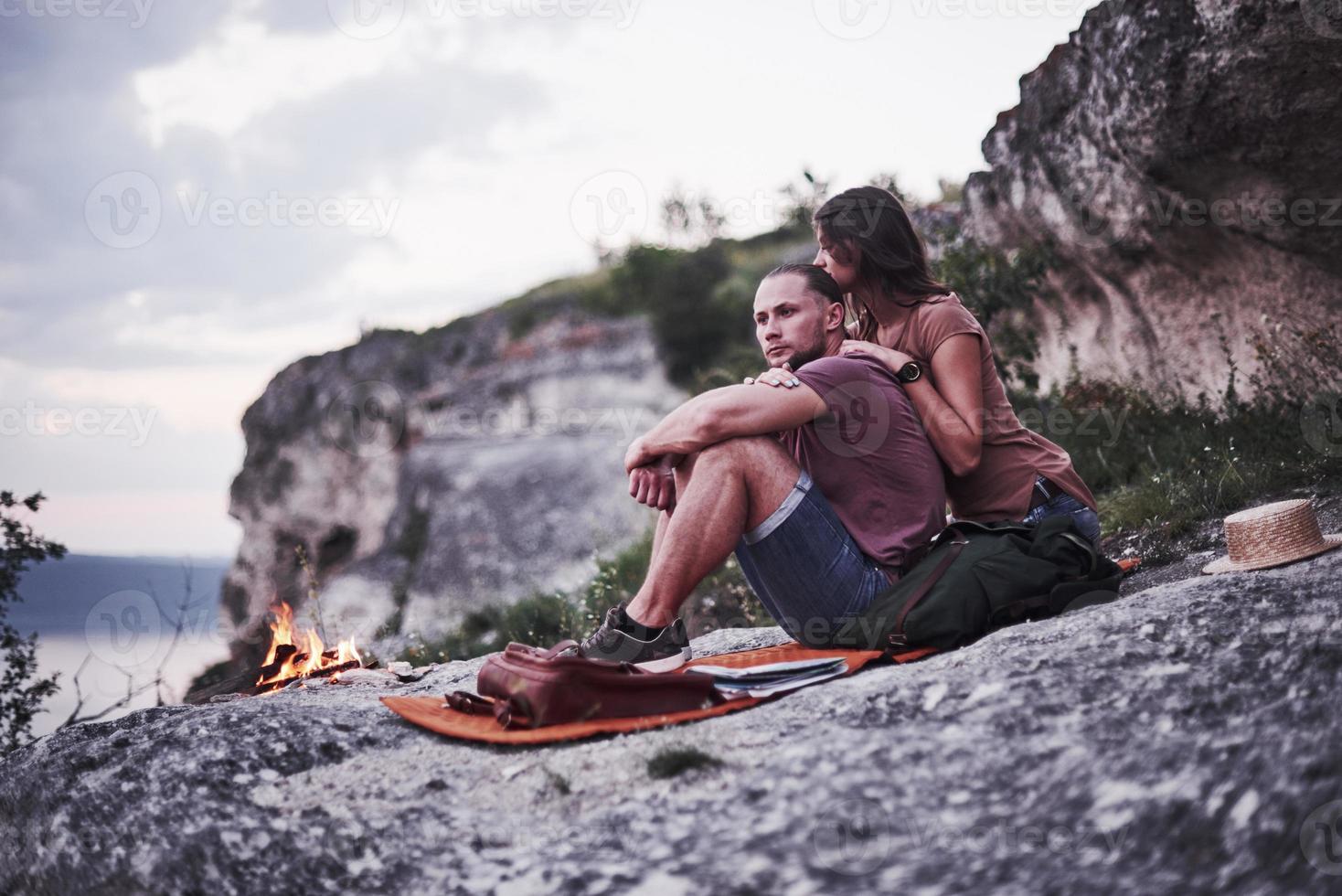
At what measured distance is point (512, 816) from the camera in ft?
8.70

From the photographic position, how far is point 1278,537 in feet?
11.8

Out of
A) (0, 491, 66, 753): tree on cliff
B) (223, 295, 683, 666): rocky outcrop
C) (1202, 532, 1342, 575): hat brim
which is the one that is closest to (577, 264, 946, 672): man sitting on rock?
(1202, 532, 1342, 575): hat brim

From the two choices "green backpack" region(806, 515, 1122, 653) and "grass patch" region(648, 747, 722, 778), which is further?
"green backpack" region(806, 515, 1122, 653)

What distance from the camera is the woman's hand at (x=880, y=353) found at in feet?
12.3

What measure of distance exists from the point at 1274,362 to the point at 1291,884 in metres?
4.90

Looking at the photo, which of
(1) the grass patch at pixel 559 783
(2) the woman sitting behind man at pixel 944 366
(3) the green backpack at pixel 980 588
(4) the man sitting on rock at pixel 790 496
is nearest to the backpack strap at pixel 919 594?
(3) the green backpack at pixel 980 588

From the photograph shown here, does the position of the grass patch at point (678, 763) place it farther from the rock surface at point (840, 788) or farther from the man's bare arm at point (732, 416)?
the man's bare arm at point (732, 416)

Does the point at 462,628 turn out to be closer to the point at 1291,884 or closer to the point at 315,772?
the point at 315,772

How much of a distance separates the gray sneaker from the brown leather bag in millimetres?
260

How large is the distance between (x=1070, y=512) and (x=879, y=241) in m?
1.22

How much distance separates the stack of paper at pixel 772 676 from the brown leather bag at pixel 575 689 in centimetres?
9

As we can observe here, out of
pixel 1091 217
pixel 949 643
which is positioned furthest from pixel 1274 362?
pixel 949 643

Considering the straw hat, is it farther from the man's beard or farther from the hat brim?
the man's beard

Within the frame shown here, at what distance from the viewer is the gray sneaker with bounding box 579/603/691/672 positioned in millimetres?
3480
